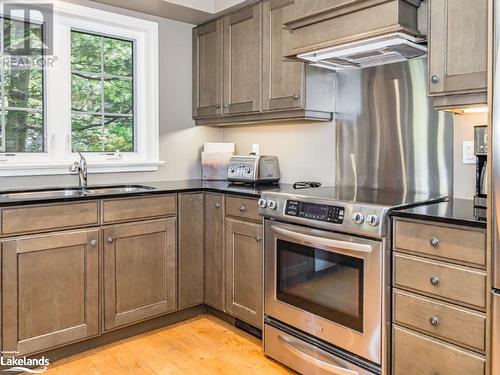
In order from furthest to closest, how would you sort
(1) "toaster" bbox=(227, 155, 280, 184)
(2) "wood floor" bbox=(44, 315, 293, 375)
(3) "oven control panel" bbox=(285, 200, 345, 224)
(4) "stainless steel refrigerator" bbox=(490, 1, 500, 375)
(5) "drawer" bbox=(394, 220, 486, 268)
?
(1) "toaster" bbox=(227, 155, 280, 184) < (2) "wood floor" bbox=(44, 315, 293, 375) < (3) "oven control panel" bbox=(285, 200, 345, 224) < (5) "drawer" bbox=(394, 220, 486, 268) < (4) "stainless steel refrigerator" bbox=(490, 1, 500, 375)

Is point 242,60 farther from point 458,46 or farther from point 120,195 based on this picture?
point 458,46

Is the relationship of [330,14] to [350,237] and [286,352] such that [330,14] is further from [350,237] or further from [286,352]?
[286,352]

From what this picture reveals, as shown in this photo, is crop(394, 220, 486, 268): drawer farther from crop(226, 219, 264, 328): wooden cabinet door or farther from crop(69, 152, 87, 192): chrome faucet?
crop(69, 152, 87, 192): chrome faucet

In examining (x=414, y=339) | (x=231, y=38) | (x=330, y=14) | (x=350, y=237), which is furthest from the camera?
(x=231, y=38)

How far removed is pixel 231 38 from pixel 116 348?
7.48 ft

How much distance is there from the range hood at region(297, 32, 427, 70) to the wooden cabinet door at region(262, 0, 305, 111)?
186mm

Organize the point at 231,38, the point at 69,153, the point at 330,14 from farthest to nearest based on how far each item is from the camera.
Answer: the point at 231,38, the point at 69,153, the point at 330,14

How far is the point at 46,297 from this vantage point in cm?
228

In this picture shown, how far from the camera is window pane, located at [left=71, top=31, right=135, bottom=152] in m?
3.05

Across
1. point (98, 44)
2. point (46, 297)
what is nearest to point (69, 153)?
point (98, 44)

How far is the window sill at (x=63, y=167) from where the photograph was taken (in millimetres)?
2687

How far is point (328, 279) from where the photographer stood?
2068 mm

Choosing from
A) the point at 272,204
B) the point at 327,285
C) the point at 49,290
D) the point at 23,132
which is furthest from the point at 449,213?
the point at 23,132

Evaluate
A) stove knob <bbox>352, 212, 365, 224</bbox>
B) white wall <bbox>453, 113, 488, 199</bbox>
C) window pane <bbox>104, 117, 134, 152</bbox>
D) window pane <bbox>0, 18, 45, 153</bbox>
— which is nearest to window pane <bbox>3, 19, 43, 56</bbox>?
window pane <bbox>0, 18, 45, 153</bbox>
